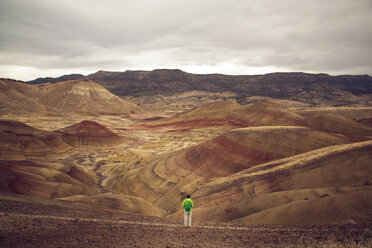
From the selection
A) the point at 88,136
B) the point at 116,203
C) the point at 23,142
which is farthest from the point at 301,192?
the point at 88,136

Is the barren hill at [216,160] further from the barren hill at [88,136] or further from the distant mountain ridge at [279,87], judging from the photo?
the distant mountain ridge at [279,87]

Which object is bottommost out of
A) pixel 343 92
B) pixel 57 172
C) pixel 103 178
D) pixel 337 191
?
pixel 103 178

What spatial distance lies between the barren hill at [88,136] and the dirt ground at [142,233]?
3691cm

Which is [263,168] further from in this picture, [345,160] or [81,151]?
[81,151]

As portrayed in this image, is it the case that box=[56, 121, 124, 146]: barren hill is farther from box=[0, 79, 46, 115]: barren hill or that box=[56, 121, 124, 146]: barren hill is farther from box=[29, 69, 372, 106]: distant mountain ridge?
box=[29, 69, 372, 106]: distant mountain ridge

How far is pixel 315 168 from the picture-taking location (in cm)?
1560

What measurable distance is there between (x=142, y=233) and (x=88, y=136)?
42471 mm

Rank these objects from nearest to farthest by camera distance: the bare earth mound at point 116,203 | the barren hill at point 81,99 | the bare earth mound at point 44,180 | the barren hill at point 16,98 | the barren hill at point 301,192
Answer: the barren hill at point 301,192 → the bare earth mound at point 116,203 → the bare earth mound at point 44,180 → the barren hill at point 16,98 → the barren hill at point 81,99

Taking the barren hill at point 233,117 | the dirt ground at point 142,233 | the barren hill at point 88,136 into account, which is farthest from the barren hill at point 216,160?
the barren hill at point 88,136

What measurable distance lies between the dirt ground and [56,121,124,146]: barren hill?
3691 cm

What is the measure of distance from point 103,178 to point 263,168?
747 inches

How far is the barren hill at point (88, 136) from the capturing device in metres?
45.4

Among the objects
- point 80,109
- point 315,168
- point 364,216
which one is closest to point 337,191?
point 364,216

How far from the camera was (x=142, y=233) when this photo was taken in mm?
8477
